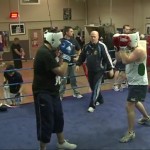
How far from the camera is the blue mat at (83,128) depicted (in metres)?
3.68

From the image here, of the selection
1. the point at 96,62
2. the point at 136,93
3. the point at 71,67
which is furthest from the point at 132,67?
the point at 71,67

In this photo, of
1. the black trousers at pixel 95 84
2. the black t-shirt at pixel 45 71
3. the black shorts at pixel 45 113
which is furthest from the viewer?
the black trousers at pixel 95 84

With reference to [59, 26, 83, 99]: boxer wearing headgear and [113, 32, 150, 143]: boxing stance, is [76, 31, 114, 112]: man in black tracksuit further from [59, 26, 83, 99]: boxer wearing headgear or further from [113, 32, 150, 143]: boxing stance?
[113, 32, 150, 143]: boxing stance

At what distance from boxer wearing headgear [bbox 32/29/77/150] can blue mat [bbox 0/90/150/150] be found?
21.2 inches

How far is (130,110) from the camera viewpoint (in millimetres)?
3635

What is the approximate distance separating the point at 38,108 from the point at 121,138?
4.04ft

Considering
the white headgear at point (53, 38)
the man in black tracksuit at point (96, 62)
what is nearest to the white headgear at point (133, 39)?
the white headgear at point (53, 38)

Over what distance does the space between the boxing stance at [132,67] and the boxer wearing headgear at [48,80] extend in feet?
2.08

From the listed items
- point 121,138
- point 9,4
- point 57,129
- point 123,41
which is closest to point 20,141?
point 57,129

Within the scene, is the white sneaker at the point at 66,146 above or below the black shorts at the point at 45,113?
below

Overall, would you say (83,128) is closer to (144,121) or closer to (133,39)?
(144,121)

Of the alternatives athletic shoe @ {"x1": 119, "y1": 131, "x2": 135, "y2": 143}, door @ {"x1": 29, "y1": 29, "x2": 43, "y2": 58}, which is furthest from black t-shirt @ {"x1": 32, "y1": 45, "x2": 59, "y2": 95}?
door @ {"x1": 29, "y1": 29, "x2": 43, "y2": 58}

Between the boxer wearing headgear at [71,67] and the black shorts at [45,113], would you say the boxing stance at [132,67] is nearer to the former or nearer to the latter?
the black shorts at [45,113]

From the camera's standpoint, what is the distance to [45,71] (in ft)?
10.3
